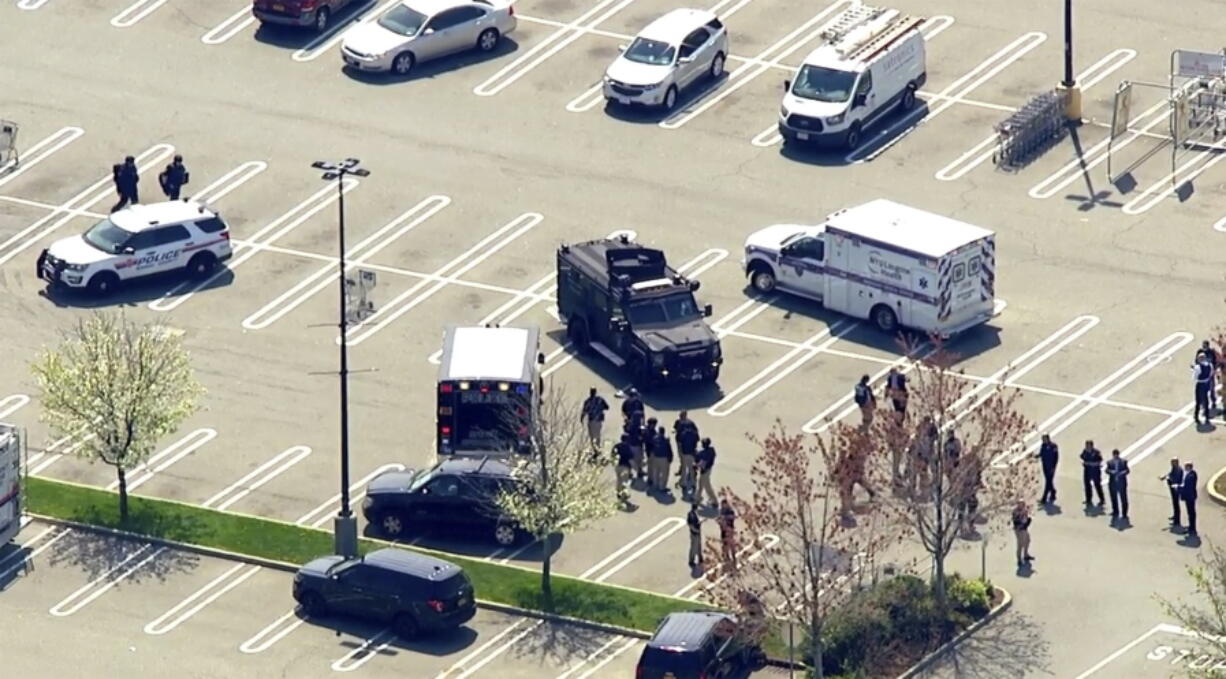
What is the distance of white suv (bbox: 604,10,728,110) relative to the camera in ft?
308

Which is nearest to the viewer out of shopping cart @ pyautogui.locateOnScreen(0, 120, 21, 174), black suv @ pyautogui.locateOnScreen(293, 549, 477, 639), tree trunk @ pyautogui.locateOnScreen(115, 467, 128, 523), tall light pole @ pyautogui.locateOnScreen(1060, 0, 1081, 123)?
black suv @ pyautogui.locateOnScreen(293, 549, 477, 639)

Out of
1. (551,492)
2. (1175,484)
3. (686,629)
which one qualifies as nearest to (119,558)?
(551,492)

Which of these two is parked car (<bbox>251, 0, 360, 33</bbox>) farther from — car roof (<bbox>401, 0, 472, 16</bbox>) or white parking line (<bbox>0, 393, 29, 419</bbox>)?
white parking line (<bbox>0, 393, 29, 419</bbox>)

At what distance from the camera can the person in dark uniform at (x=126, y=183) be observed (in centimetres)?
9094

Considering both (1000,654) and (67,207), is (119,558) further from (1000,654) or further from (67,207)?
(1000,654)

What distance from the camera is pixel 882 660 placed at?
72562mm

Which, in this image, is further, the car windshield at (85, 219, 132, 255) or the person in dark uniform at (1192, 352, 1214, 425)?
the car windshield at (85, 219, 132, 255)

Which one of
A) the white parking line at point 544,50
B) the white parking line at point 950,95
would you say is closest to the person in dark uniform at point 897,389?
the white parking line at point 950,95

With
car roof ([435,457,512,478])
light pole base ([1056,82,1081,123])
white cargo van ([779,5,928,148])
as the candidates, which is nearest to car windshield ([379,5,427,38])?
white cargo van ([779,5,928,148])

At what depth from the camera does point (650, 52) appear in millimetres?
94562

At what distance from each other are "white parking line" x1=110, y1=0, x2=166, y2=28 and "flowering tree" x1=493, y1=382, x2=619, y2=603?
1048 inches

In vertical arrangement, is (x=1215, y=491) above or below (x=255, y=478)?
above

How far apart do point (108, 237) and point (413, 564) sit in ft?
53.3

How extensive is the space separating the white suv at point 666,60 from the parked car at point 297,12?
7.56 metres
